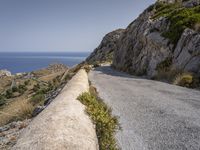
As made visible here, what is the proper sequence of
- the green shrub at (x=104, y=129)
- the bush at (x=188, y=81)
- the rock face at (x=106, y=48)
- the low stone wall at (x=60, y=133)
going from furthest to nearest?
1. the rock face at (x=106, y=48)
2. the bush at (x=188, y=81)
3. the green shrub at (x=104, y=129)
4. the low stone wall at (x=60, y=133)

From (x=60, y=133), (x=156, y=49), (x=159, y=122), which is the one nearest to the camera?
(x=60, y=133)

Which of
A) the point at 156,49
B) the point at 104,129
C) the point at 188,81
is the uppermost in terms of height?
the point at 156,49

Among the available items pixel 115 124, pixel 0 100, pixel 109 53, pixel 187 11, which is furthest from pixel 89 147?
pixel 109 53

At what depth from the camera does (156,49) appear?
103ft

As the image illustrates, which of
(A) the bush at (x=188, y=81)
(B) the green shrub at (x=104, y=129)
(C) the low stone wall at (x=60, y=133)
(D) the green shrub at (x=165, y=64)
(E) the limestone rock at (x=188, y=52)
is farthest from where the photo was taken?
(D) the green shrub at (x=165, y=64)

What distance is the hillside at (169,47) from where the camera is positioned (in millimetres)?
23891

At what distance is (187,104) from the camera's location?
43.1ft

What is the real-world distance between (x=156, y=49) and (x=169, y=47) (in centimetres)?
276

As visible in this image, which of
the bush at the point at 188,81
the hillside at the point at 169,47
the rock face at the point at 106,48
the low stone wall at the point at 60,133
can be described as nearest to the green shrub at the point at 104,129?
the low stone wall at the point at 60,133

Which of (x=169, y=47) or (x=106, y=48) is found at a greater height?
(x=169, y=47)

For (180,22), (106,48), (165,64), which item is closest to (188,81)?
(165,64)

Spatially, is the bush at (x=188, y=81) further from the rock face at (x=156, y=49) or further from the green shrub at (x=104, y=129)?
the green shrub at (x=104, y=129)

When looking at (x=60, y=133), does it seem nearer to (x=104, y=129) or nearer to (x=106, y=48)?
(x=104, y=129)

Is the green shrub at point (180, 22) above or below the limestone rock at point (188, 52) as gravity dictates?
above
